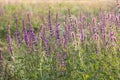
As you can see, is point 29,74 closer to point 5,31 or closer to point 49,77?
point 49,77

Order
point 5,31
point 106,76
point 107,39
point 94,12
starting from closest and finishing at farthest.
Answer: point 106,76 < point 107,39 < point 5,31 < point 94,12

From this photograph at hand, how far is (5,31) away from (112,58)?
3.69 meters

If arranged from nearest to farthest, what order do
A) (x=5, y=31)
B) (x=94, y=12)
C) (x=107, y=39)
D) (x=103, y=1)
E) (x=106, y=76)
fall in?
(x=106, y=76)
(x=107, y=39)
(x=5, y=31)
(x=94, y=12)
(x=103, y=1)

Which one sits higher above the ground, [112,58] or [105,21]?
[105,21]

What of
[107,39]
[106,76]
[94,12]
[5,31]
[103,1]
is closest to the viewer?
[106,76]

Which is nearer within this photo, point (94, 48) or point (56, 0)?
point (94, 48)

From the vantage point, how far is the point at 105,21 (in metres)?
6.20

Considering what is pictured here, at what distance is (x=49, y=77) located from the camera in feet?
18.4

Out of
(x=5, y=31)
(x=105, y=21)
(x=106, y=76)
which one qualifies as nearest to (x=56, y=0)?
(x=5, y=31)

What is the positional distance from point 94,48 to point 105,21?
1.77 ft

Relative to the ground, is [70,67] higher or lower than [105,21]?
lower

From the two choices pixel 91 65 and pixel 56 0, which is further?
pixel 56 0

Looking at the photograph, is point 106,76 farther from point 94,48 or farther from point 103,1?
point 103,1

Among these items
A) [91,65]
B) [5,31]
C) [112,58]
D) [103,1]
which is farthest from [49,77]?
[103,1]
